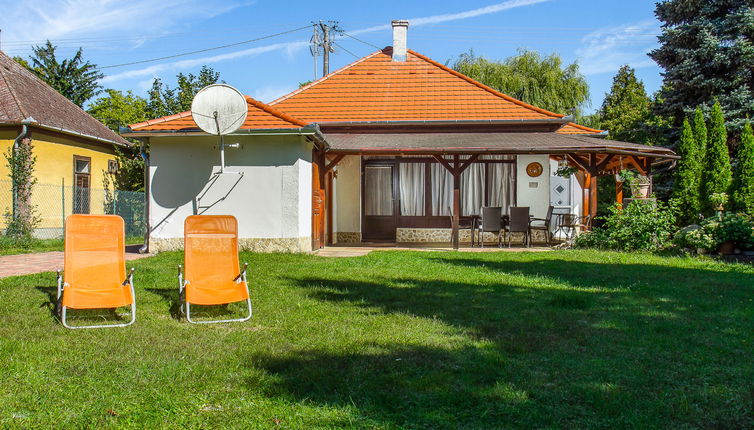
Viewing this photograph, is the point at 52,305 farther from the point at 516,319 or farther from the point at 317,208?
the point at 317,208

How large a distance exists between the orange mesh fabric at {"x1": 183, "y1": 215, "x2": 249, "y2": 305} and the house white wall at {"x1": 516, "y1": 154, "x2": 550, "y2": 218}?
11.6 m

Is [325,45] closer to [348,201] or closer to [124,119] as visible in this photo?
[124,119]

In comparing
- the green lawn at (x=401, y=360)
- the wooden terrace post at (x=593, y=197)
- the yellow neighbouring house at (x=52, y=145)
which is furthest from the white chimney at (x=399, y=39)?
the green lawn at (x=401, y=360)

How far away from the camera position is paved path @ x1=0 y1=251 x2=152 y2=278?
9477 millimetres

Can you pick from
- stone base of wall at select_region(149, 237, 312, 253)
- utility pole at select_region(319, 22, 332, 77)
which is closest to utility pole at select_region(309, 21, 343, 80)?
utility pole at select_region(319, 22, 332, 77)

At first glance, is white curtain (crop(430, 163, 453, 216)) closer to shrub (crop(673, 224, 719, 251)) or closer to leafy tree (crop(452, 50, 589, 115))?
shrub (crop(673, 224, 719, 251))

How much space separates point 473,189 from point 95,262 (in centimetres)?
1223

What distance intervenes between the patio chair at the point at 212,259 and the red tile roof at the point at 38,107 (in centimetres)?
1218

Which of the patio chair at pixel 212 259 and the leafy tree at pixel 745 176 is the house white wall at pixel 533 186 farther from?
the patio chair at pixel 212 259

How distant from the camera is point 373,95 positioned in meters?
18.4

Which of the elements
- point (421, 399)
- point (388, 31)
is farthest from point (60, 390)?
point (388, 31)

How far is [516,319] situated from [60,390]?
3823mm

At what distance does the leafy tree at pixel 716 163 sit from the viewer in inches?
647

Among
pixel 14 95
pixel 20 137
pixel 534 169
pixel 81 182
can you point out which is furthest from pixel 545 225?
pixel 14 95
